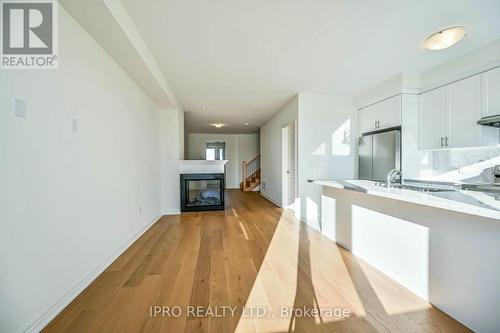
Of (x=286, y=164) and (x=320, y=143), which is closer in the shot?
(x=320, y=143)

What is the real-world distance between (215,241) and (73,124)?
7.14ft

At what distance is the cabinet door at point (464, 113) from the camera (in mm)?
2592

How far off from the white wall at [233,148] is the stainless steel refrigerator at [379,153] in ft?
19.8

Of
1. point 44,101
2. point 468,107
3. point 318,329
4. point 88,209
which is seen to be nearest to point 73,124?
point 44,101

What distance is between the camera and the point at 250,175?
9359 millimetres

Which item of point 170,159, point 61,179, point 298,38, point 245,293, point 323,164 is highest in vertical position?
point 298,38

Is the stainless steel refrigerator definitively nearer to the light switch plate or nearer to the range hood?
the range hood

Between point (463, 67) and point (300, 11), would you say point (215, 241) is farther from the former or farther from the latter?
point (463, 67)

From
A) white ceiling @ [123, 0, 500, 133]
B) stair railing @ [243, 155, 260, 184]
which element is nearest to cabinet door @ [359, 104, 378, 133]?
white ceiling @ [123, 0, 500, 133]

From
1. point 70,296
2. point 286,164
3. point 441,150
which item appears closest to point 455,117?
point 441,150

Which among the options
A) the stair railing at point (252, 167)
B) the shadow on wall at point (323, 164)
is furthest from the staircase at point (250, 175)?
the shadow on wall at point (323, 164)

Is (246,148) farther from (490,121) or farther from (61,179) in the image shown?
(61,179)

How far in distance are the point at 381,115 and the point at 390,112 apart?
0.65 feet

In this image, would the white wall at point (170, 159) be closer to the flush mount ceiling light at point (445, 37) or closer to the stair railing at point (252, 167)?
the flush mount ceiling light at point (445, 37)
